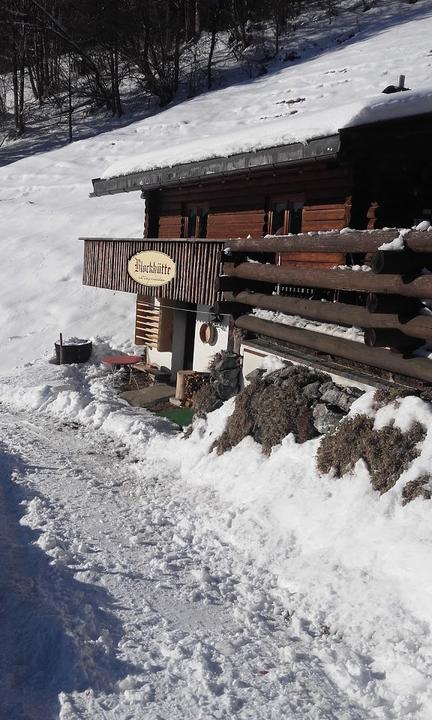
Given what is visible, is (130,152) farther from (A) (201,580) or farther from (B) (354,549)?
(B) (354,549)

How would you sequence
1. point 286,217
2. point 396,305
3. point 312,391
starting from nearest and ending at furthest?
point 396,305
point 312,391
point 286,217

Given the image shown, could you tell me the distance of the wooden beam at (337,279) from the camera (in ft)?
20.6

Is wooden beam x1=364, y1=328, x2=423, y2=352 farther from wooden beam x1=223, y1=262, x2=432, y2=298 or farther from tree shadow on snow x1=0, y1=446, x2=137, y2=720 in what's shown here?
tree shadow on snow x1=0, y1=446, x2=137, y2=720

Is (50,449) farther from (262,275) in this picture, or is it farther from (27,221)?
(27,221)

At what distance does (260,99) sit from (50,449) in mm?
30169

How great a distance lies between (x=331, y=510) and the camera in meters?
6.52

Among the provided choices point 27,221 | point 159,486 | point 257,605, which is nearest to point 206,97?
point 27,221

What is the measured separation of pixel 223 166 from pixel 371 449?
6754 millimetres

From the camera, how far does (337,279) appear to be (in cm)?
762

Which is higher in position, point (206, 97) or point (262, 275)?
point (206, 97)

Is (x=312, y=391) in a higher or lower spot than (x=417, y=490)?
higher

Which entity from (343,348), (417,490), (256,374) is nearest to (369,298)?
(343,348)

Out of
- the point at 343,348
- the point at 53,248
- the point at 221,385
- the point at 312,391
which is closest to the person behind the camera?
the point at 343,348

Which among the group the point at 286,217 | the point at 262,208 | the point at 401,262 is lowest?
the point at 401,262
